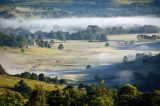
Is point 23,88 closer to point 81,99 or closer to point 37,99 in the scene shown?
point 81,99

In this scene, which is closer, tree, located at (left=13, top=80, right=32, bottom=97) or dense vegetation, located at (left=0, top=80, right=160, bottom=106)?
dense vegetation, located at (left=0, top=80, right=160, bottom=106)

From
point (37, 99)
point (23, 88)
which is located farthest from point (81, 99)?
point (23, 88)

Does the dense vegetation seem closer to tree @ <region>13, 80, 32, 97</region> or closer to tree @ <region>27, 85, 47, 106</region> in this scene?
tree @ <region>27, 85, 47, 106</region>

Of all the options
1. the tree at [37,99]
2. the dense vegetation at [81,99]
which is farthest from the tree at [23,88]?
the tree at [37,99]

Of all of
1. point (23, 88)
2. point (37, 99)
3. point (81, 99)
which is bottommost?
point (23, 88)

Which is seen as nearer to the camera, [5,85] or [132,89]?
[132,89]

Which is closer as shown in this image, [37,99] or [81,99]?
[37,99]

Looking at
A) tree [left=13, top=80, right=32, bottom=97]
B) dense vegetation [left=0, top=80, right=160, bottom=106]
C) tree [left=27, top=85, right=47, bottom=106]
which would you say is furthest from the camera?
tree [left=13, top=80, right=32, bottom=97]

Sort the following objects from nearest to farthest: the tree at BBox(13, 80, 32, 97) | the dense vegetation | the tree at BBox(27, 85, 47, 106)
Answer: the tree at BBox(27, 85, 47, 106) < the dense vegetation < the tree at BBox(13, 80, 32, 97)

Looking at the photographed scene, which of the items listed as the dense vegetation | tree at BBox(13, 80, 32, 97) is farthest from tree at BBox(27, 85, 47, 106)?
tree at BBox(13, 80, 32, 97)

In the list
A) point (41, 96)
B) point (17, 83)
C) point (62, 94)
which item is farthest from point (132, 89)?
point (17, 83)

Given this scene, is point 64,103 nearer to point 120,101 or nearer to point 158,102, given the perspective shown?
point 120,101
